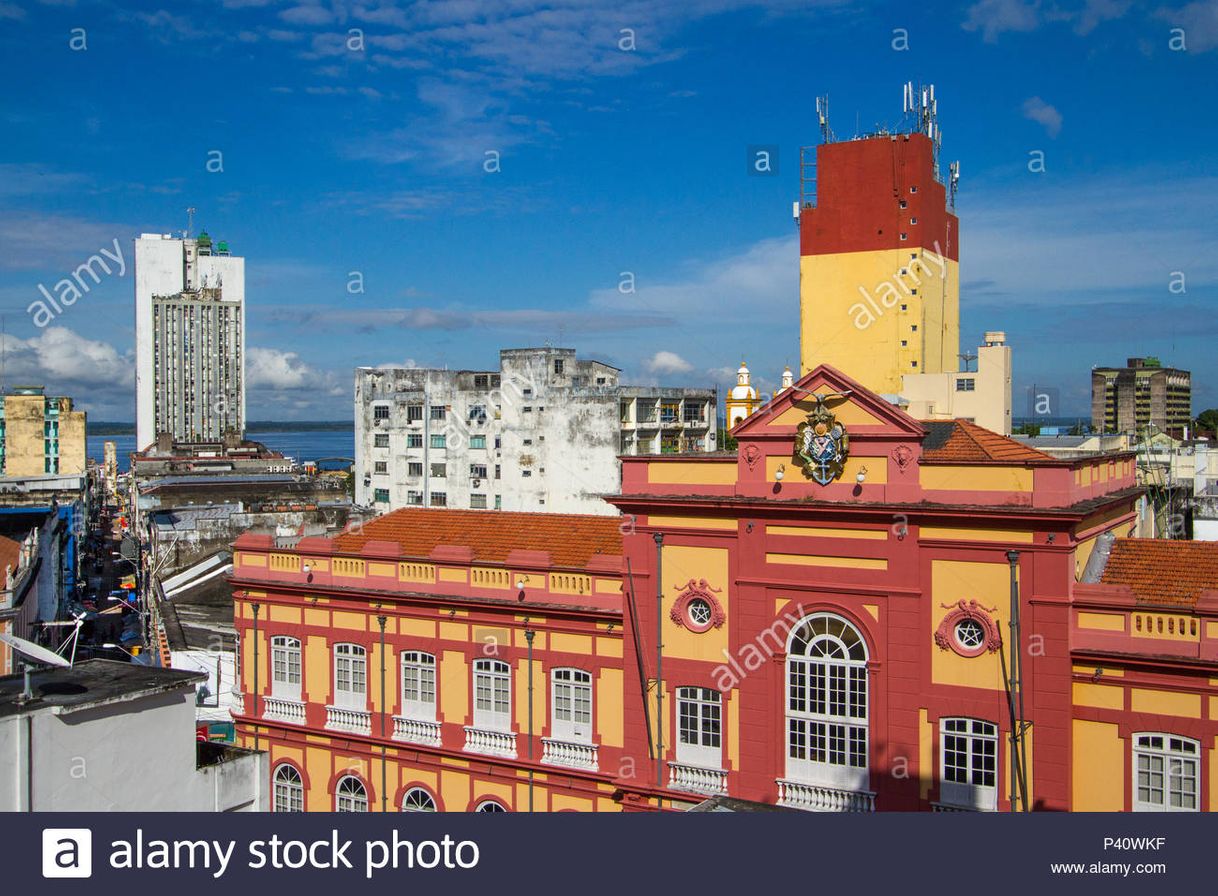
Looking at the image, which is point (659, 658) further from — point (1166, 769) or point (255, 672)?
point (255, 672)

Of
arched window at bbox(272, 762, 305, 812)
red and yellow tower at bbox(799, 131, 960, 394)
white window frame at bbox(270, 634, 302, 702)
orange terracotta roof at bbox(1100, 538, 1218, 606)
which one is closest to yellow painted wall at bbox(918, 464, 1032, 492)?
orange terracotta roof at bbox(1100, 538, 1218, 606)

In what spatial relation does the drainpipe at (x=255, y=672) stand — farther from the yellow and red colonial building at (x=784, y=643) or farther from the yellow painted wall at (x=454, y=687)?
the yellow painted wall at (x=454, y=687)

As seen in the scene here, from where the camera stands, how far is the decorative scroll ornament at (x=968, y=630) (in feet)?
64.5

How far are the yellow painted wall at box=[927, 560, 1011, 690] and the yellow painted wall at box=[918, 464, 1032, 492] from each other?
1312mm

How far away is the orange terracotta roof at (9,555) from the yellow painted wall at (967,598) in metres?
28.0

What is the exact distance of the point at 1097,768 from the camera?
19.0 meters

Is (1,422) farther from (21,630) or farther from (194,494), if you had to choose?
(21,630)

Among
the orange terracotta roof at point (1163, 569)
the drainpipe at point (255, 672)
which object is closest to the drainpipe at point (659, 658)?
the orange terracotta roof at point (1163, 569)

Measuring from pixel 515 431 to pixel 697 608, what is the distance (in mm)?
49989

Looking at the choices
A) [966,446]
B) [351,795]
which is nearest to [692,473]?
[966,446]

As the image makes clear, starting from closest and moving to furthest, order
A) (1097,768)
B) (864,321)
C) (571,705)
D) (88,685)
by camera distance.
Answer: (88,685) → (1097,768) → (571,705) → (864,321)

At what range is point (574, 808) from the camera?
78.5 ft

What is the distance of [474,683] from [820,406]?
9.90 metres
